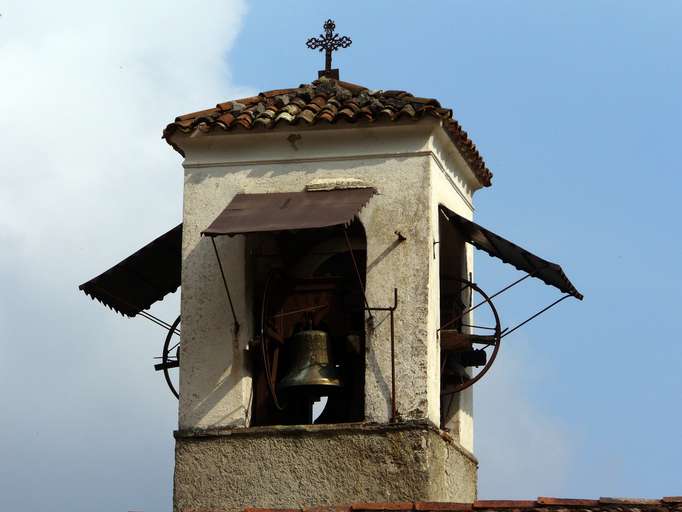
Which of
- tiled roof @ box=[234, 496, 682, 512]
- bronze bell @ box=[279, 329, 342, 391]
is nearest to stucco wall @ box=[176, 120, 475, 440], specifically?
bronze bell @ box=[279, 329, 342, 391]

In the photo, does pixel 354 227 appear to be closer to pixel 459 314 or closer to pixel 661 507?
pixel 459 314

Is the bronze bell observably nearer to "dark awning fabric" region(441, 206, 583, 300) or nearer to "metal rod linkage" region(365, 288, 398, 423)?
"metal rod linkage" region(365, 288, 398, 423)

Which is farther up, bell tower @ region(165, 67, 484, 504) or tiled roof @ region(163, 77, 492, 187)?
tiled roof @ region(163, 77, 492, 187)

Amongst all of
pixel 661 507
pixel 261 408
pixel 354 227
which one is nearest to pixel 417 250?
pixel 354 227

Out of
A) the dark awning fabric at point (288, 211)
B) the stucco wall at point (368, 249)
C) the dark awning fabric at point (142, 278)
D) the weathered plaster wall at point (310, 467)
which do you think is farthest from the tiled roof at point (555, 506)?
the dark awning fabric at point (142, 278)

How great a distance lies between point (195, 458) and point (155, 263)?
236cm

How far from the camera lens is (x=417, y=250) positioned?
18.8m

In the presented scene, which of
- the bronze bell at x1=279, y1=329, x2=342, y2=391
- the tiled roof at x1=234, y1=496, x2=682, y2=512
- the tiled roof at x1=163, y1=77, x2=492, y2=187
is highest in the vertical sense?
the tiled roof at x1=163, y1=77, x2=492, y2=187

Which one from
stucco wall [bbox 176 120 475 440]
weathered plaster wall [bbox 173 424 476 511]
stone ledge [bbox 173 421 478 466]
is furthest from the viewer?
stucco wall [bbox 176 120 475 440]

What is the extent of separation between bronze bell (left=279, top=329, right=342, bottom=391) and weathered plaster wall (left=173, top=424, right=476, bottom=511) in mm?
444

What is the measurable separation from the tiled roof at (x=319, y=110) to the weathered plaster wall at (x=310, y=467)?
9.48ft

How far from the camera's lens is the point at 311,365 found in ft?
61.6

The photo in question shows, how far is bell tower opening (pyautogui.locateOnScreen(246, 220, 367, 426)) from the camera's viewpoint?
1884 centimetres

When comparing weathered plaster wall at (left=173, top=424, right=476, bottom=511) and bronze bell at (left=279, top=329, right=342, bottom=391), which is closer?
weathered plaster wall at (left=173, top=424, right=476, bottom=511)
